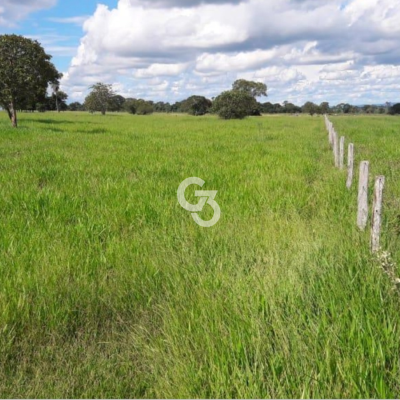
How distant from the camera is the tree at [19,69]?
22.4 meters

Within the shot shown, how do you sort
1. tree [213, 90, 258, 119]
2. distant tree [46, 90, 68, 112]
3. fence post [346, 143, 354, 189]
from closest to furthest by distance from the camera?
fence post [346, 143, 354, 189] < tree [213, 90, 258, 119] < distant tree [46, 90, 68, 112]

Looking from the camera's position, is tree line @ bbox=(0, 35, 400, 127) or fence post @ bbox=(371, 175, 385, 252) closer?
fence post @ bbox=(371, 175, 385, 252)

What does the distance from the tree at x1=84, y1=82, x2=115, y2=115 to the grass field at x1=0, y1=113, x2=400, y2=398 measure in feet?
292

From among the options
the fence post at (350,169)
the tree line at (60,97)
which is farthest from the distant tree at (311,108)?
the fence post at (350,169)

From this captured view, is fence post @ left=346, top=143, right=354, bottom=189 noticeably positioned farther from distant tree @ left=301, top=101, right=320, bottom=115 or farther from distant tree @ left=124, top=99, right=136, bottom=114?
distant tree @ left=301, top=101, right=320, bottom=115

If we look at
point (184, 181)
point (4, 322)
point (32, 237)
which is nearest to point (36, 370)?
point (4, 322)

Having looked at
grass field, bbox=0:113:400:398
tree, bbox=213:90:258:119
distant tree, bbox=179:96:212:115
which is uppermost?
distant tree, bbox=179:96:212:115

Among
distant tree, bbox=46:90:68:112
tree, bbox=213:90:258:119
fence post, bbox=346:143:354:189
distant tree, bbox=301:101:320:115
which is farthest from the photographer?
distant tree, bbox=301:101:320:115

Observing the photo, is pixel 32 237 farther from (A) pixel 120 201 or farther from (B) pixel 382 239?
(B) pixel 382 239

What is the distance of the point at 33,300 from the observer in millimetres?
3328

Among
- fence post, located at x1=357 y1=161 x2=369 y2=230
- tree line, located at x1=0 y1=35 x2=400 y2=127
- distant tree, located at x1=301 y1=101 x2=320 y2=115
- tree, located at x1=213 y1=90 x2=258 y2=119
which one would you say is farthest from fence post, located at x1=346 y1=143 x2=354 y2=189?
distant tree, located at x1=301 y1=101 x2=320 y2=115

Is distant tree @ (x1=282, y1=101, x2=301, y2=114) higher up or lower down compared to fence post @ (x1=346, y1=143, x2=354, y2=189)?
higher up

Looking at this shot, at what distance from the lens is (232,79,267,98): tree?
105 m

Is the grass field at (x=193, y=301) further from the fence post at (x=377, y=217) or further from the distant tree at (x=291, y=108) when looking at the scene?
the distant tree at (x=291, y=108)
